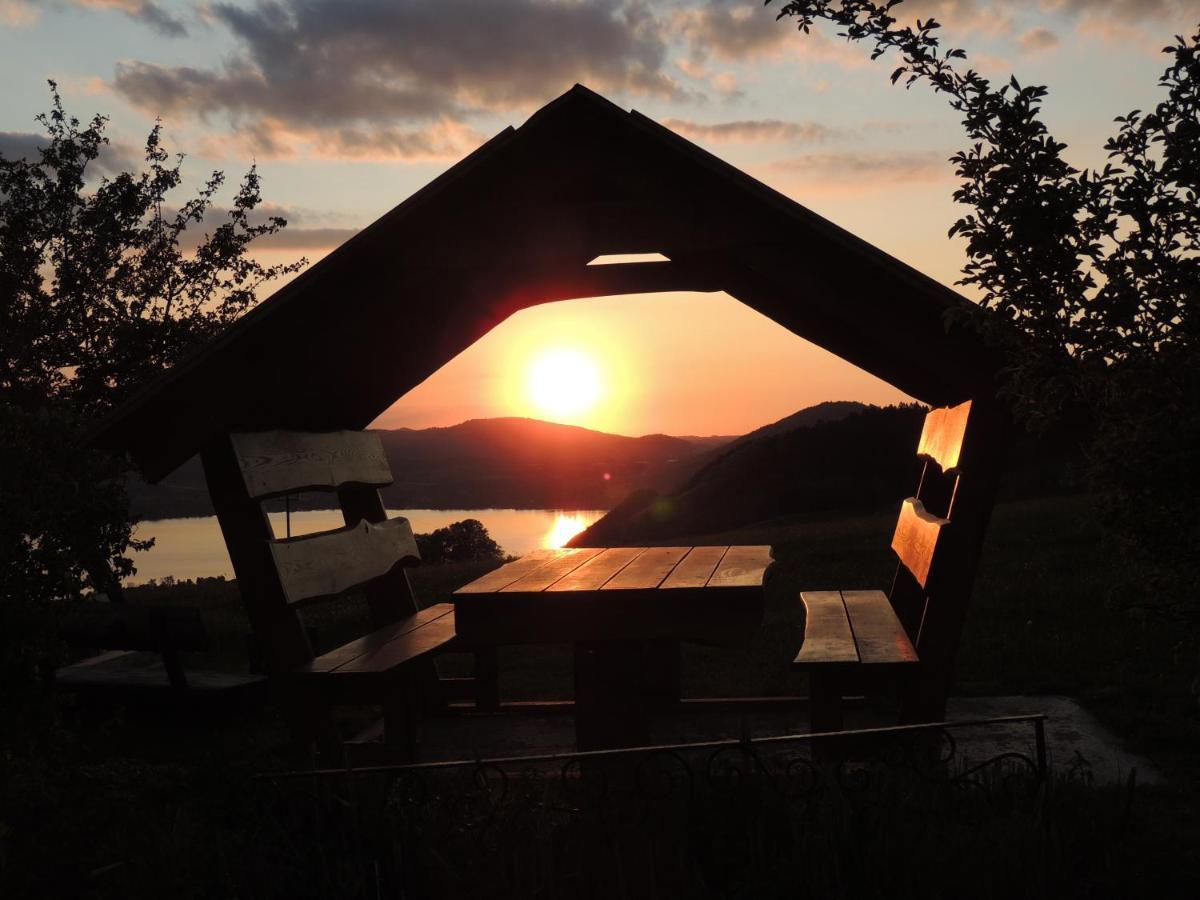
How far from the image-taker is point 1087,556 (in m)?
13.6

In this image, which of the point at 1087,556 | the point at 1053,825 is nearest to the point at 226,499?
the point at 1053,825

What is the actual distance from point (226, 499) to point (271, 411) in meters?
0.81

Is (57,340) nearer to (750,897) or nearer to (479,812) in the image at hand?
(479,812)

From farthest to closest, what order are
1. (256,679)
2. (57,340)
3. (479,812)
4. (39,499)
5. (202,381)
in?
(57,340), (256,679), (202,381), (39,499), (479,812)

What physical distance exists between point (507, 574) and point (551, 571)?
232 millimetres

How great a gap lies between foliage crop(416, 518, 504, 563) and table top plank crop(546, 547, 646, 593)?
1891cm

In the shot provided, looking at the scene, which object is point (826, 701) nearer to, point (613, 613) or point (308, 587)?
point (613, 613)

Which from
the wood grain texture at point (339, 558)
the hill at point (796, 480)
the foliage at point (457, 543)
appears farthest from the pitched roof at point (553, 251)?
the hill at point (796, 480)

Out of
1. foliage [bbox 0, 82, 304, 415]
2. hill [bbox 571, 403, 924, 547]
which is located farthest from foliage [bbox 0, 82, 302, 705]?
hill [bbox 571, 403, 924, 547]

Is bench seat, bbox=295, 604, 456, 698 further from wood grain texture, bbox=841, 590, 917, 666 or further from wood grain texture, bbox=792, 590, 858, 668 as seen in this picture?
wood grain texture, bbox=841, 590, 917, 666

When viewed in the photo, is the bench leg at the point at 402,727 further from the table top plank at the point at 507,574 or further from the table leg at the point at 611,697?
the table leg at the point at 611,697

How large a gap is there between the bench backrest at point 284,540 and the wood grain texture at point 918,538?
2972 millimetres

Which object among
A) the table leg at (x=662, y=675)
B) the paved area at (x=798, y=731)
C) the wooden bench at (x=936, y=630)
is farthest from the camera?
the table leg at (x=662, y=675)

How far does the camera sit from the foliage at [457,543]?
25.8 m
